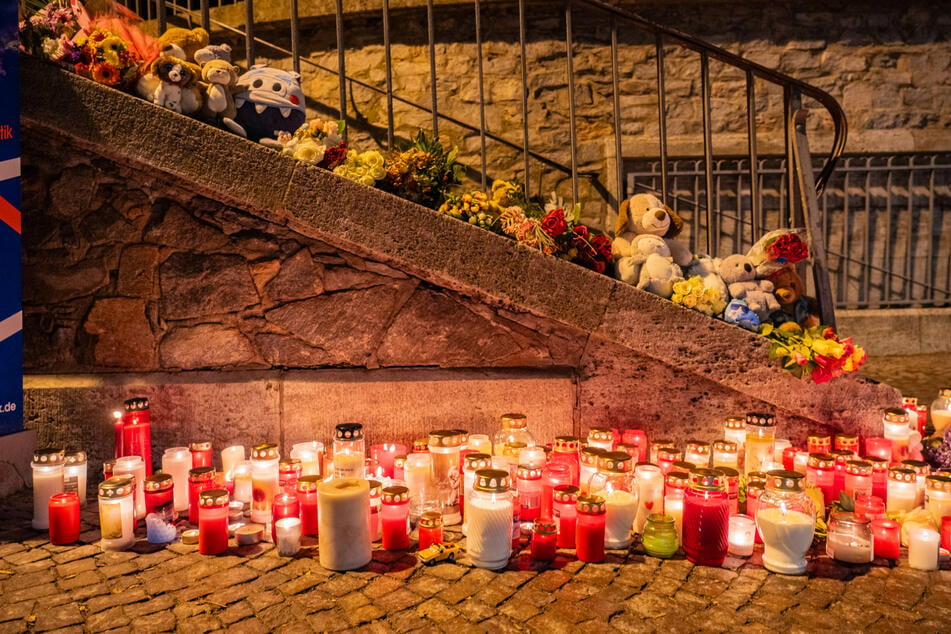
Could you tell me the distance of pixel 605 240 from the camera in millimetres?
3828

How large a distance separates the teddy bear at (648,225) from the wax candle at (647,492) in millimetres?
1353

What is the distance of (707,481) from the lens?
110 inches

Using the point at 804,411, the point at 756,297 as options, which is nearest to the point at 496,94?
the point at 756,297

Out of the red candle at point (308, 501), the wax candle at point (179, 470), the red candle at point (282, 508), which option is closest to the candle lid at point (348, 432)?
the red candle at point (308, 501)

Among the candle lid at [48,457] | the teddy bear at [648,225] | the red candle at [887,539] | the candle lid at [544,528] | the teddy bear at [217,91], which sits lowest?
the red candle at [887,539]

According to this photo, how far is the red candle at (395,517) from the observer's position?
287 centimetres

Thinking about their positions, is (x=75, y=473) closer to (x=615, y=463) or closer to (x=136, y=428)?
(x=136, y=428)

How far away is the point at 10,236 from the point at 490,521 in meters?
2.71

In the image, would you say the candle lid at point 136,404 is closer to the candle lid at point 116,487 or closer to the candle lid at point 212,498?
the candle lid at point 116,487

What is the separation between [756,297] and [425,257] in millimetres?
1902

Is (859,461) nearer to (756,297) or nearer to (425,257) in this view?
(756,297)

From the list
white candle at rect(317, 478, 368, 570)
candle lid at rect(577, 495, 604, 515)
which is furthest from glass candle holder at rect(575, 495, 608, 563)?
white candle at rect(317, 478, 368, 570)

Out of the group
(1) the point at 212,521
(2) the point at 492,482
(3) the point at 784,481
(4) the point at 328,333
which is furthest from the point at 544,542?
(4) the point at 328,333

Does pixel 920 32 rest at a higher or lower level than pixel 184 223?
higher
